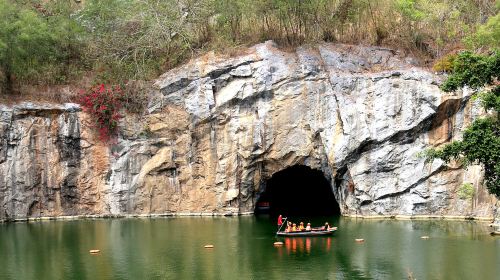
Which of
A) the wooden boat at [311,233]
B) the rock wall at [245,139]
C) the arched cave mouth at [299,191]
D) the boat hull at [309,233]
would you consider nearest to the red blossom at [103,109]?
the rock wall at [245,139]

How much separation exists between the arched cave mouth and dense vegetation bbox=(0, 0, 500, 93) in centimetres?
1103

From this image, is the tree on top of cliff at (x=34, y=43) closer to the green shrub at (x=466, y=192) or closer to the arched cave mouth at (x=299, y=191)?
the arched cave mouth at (x=299, y=191)

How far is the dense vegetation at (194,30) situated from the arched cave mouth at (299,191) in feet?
36.2

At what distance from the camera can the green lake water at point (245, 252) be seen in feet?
89.1

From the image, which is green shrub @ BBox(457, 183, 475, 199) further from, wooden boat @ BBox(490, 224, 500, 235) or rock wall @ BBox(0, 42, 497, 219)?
wooden boat @ BBox(490, 224, 500, 235)

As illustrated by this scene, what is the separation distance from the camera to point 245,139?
4572 centimetres

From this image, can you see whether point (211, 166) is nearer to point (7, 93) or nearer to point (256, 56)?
point (256, 56)

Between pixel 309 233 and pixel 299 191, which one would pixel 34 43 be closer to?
pixel 299 191

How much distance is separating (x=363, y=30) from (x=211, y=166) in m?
15.2

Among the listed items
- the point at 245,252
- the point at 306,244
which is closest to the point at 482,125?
the point at 306,244

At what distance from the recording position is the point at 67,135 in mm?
46219

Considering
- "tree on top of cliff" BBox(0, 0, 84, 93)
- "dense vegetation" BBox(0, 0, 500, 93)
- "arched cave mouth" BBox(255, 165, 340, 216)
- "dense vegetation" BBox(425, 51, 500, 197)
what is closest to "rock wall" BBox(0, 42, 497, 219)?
"dense vegetation" BBox(0, 0, 500, 93)

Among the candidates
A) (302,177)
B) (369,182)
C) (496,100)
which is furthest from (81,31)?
(496,100)

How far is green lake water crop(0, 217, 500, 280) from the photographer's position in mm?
27172
